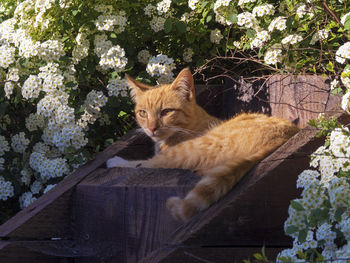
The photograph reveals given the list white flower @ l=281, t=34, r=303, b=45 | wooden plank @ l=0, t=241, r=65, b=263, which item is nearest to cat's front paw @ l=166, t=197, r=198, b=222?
wooden plank @ l=0, t=241, r=65, b=263

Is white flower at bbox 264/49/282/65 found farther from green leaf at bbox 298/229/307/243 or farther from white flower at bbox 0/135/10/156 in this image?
white flower at bbox 0/135/10/156

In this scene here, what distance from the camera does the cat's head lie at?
10.3 feet

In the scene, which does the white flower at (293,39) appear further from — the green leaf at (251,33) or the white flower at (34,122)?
the white flower at (34,122)

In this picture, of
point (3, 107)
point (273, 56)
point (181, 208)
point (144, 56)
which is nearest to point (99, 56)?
point (144, 56)

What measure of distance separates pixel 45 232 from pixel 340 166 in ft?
4.56

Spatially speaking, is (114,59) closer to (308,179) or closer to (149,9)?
(149,9)

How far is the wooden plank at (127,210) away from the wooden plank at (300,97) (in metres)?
0.91

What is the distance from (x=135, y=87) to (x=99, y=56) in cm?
31

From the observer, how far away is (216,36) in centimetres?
343

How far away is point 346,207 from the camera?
147cm

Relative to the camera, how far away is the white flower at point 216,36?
3.42 meters

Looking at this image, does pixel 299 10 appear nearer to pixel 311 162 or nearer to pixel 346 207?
pixel 311 162

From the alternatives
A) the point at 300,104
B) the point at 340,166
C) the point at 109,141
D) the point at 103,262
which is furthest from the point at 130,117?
the point at 340,166

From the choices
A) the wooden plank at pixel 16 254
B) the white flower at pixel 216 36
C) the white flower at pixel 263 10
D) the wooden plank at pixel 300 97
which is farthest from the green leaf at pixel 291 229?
the white flower at pixel 216 36
